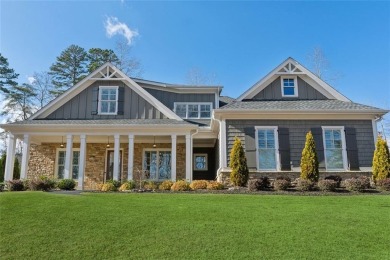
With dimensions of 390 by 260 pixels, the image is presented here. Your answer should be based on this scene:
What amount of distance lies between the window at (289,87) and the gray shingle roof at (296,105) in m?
0.47

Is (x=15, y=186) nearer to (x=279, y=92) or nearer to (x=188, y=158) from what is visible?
(x=188, y=158)

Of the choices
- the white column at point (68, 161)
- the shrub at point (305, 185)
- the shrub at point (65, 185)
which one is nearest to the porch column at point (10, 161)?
the white column at point (68, 161)

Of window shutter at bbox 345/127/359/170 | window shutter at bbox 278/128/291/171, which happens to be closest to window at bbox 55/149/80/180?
window shutter at bbox 278/128/291/171

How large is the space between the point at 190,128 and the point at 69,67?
21225 millimetres

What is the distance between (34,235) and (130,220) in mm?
1924

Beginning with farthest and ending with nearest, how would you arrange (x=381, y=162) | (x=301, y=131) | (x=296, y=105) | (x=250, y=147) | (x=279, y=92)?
(x=279, y=92) → (x=296, y=105) → (x=301, y=131) → (x=250, y=147) → (x=381, y=162)

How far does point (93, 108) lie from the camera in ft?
54.6

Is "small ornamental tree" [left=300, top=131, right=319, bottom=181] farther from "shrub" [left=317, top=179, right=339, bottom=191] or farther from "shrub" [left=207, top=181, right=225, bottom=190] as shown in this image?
"shrub" [left=207, top=181, right=225, bottom=190]

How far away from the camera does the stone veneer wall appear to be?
56.1 ft

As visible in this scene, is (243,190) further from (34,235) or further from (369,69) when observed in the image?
(369,69)

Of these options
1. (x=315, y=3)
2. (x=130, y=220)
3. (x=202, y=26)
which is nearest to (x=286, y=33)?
(x=315, y=3)

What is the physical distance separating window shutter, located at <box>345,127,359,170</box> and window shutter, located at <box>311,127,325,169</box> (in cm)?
103

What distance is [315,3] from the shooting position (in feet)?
44.8

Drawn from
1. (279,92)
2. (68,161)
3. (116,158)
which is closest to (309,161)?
(279,92)
